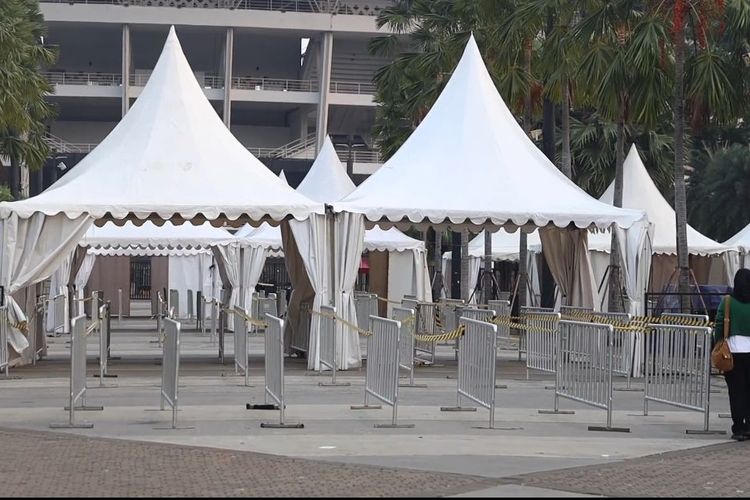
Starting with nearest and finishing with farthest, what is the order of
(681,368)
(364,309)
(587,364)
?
(681,368), (587,364), (364,309)

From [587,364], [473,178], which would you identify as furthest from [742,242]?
[587,364]

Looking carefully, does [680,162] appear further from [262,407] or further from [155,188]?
[262,407]

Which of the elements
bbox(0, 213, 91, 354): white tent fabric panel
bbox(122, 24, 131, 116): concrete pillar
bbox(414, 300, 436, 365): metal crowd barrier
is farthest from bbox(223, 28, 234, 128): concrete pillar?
bbox(0, 213, 91, 354): white tent fabric panel

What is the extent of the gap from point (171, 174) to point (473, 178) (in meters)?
5.29

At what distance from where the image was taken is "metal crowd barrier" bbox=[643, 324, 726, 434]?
1427 centimetres

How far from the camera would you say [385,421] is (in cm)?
1489

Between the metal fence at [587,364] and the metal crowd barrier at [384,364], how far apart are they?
7.05 ft

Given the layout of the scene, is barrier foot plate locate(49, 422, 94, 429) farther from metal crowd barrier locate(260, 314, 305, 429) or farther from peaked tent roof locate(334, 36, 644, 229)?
peaked tent roof locate(334, 36, 644, 229)

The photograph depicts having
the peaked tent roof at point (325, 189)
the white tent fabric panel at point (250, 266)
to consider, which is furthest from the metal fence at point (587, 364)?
the white tent fabric panel at point (250, 266)

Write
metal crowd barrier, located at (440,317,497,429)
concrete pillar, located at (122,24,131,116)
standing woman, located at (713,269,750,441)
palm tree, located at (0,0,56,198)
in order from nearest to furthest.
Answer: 1. standing woman, located at (713,269,750,441)
2. metal crowd barrier, located at (440,317,497,429)
3. palm tree, located at (0,0,56,198)
4. concrete pillar, located at (122,24,131,116)

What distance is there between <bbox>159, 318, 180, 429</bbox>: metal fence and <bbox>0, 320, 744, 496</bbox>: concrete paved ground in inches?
11.5

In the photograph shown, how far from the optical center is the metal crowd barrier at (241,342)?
19.5 metres

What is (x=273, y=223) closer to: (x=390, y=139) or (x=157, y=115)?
(x=157, y=115)

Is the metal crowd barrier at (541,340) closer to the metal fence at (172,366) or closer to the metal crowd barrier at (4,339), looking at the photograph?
the metal fence at (172,366)
